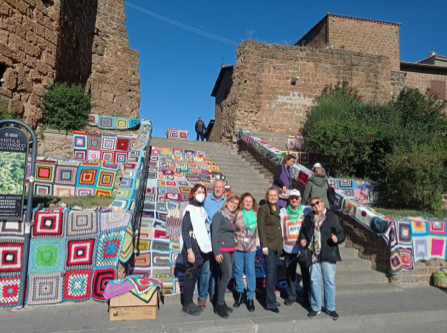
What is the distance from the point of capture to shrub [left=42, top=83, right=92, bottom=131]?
9773mm

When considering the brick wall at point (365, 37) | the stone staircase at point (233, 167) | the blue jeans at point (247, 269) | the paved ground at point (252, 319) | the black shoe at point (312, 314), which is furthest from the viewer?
the brick wall at point (365, 37)

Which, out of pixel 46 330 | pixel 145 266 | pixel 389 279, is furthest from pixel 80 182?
pixel 389 279

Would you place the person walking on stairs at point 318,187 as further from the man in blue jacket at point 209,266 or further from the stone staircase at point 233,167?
the stone staircase at point 233,167

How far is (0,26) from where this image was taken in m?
8.32

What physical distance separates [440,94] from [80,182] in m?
22.1

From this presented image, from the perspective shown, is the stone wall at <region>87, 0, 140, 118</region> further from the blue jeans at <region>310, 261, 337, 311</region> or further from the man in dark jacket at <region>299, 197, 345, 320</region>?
the blue jeans at <region>310, 261, 337, 311</region>

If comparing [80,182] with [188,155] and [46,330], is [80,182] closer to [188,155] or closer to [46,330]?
[188,155]

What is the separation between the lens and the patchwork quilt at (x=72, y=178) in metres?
7.93

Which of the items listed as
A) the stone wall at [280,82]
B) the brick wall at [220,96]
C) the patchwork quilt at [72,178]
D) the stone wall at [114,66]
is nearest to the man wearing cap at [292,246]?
the patchwork quilt at [72,178]

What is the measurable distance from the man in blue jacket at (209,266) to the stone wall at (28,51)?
23.6 feet

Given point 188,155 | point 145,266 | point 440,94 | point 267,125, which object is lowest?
point 145,266

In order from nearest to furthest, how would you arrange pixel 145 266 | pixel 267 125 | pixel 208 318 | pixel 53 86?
pixel 208 318, pixel 145 266, pixel 53 86, pixel 267 125

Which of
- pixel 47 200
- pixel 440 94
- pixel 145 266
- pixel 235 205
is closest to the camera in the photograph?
pixel 235 205

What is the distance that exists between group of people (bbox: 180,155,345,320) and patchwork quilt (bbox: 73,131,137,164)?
6.06m
